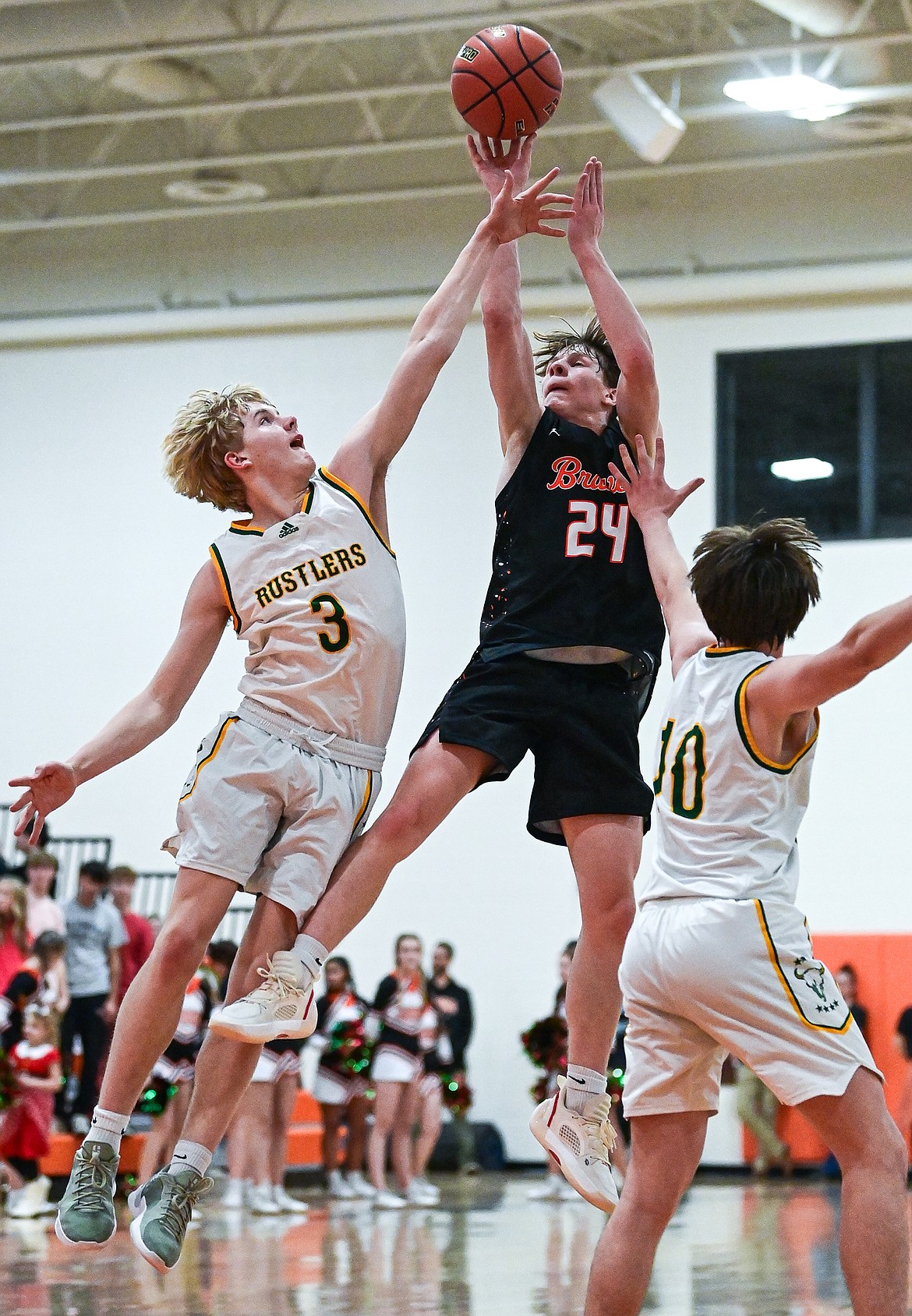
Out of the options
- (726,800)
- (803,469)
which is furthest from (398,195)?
(726,800)

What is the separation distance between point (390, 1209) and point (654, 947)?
8.09 metres

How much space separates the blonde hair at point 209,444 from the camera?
4.70 m

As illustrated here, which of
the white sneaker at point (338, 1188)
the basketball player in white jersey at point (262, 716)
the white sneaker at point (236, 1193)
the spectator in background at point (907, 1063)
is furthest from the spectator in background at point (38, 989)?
the basketball player in white jersey at point (262, 716)

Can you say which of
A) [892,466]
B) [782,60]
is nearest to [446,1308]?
[892,466]

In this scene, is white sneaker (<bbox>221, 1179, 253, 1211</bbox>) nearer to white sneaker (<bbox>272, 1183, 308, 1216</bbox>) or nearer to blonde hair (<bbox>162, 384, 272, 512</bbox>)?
white sneaker (<bbox>272, 1183, 308, 1216</bbox>)

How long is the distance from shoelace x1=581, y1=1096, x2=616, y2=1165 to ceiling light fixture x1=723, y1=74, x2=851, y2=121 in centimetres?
899

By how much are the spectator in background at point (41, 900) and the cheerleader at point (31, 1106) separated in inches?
32.0

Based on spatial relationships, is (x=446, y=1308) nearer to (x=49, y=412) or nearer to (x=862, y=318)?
(x=862, y=318)

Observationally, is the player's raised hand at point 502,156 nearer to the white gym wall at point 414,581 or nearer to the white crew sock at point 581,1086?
the white crew sock at point 581,1086

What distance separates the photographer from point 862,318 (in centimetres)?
1458

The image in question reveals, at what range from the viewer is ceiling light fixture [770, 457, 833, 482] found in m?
14.4

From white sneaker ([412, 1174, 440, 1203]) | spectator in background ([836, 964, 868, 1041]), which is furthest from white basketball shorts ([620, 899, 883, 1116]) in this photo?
spectator in background ([836, 964, 868, 1041])

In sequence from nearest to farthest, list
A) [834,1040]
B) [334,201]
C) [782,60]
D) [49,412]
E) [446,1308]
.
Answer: [834,1040] → [446,1308] → [782,60] → [334,201] → [49,412]

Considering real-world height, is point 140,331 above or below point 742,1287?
above
